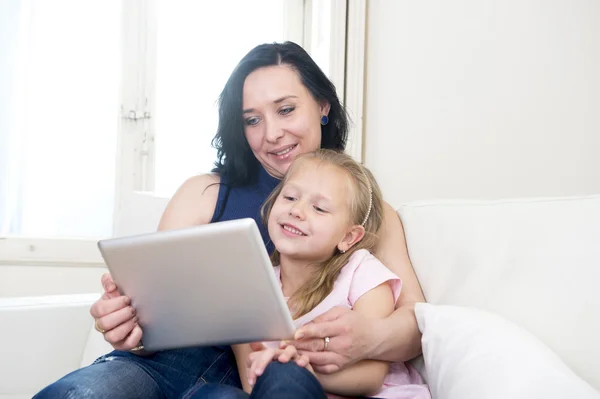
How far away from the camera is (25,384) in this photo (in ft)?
4.63

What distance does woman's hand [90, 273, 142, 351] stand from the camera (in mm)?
950

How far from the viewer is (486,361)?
877 millimetres

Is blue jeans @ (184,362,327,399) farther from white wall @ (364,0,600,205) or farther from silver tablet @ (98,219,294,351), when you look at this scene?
white wall @ (364,0,600,205)

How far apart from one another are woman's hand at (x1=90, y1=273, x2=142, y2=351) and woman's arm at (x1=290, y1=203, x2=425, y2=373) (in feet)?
0.87

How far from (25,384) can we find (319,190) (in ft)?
2.83

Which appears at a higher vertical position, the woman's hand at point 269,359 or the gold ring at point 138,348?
the woman's hand at point 269,359

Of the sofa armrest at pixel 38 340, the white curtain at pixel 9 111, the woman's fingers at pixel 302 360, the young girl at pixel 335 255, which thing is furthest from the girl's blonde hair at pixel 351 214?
the white curtain at pixel 9 111

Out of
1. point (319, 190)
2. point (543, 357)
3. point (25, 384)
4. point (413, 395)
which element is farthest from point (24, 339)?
point (543, 357)

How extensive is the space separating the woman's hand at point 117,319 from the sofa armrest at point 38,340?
0.52 m

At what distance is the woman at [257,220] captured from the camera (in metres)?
0.94

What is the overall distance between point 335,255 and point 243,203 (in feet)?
0.87

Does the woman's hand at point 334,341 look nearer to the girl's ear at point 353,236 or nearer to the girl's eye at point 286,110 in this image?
the girl's ear at point 353,236

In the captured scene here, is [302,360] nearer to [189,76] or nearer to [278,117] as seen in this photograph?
[278,117]

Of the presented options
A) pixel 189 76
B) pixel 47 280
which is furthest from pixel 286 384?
pixel 189 76
